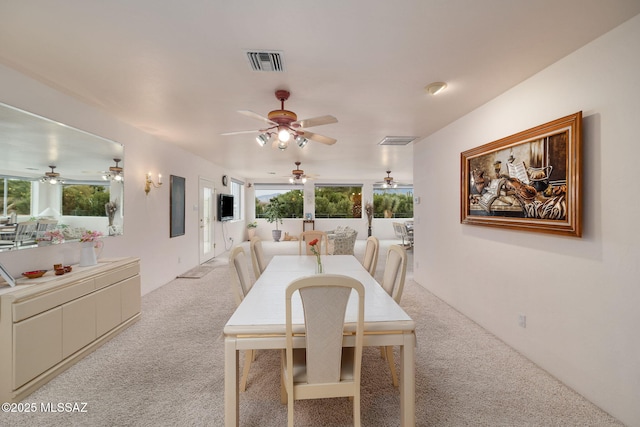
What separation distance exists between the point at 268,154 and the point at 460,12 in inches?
194

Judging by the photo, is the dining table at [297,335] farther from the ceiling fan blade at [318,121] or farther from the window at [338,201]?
the window at [338,201]

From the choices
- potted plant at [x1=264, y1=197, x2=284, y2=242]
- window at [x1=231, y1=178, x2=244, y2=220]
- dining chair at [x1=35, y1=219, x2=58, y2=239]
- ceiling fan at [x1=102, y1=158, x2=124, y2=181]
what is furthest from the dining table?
potted plant at [x1=264, y1=197, x2=284, y2=242]

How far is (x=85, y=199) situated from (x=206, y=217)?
168 inches

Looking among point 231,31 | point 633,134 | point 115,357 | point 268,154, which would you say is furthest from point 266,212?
point 633,134

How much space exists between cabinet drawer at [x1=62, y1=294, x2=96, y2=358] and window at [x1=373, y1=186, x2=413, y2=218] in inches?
406

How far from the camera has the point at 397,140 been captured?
15.8 ft

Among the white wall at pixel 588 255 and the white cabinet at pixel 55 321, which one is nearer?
the white wall at pixel 588 255

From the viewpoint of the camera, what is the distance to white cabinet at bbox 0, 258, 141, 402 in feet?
6.46

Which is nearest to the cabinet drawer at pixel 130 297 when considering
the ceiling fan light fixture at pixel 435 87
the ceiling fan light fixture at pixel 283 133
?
the ceiling fan light fixture at pixel 283 133

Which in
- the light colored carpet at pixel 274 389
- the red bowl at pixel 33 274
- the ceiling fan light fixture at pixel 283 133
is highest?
the ceiling fan light fixture at pixel 283 133

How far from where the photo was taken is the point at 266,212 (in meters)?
11.8

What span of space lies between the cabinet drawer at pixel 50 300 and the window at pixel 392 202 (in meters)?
10.3

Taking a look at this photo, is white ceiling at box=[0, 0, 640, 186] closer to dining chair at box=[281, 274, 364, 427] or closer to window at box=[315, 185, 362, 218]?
dining chair at box=[281, 274, 364, 427]

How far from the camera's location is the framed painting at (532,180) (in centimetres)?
211
